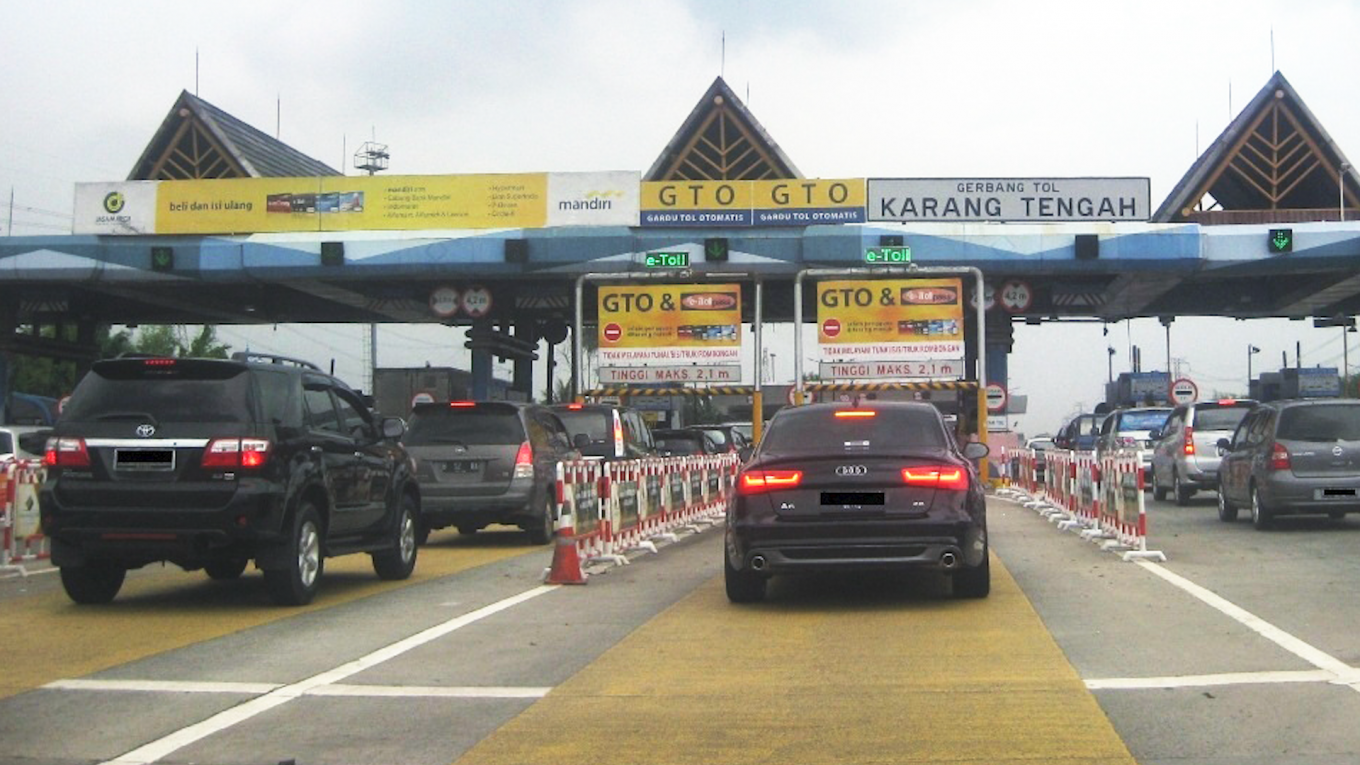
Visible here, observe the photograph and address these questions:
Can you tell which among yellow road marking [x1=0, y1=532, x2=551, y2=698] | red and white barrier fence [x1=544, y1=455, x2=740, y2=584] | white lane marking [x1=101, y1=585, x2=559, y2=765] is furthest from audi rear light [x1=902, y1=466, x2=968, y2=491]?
yellow road marking [x1=0, y1=532, x2=551, y2=698]

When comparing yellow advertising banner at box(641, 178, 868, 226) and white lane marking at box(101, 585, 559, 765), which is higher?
yellow advertising banner at box(641, 178, 868, 226)

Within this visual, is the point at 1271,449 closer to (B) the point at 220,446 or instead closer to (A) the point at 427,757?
(B) the point at 220,446

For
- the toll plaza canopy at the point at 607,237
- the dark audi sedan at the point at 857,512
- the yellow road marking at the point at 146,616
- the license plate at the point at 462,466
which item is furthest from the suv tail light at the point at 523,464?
the toll plaza canopy at the point at 607,237

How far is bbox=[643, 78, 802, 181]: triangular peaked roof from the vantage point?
4647 centimetres

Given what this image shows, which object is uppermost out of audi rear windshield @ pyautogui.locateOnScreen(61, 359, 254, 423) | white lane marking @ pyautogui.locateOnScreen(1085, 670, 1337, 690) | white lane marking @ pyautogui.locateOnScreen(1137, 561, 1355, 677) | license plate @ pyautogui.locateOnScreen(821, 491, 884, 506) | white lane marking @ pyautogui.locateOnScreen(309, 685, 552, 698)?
audi rear windshield @ pyautogui.locateOnScreen(61, 359, 254, 423)

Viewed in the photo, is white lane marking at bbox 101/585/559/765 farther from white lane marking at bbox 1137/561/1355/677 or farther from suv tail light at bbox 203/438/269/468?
white lane marking at bbox 1137/561/1355/677

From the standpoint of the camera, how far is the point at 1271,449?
701 inches

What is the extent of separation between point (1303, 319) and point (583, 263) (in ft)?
78.4

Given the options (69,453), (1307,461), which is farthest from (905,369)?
(69,453)

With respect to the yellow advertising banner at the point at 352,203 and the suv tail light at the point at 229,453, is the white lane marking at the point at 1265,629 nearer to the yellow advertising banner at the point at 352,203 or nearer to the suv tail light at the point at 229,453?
the suv tail light at the point at 229,453

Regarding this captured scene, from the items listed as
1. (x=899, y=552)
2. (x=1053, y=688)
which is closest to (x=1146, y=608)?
(x=899, y=552)

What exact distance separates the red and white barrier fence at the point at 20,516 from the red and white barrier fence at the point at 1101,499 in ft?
35.3

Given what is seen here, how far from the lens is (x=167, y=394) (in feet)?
36.2

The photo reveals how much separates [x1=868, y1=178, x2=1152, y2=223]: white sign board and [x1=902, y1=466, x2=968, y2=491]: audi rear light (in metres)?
27.6
